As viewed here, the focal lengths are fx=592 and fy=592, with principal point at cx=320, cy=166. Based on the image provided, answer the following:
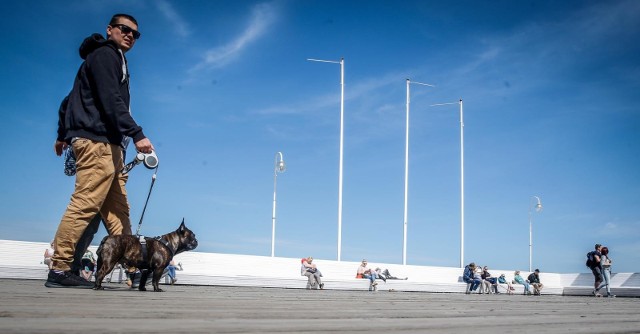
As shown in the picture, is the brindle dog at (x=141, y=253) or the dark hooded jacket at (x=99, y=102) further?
the brindle dog at (x=141, y=253)

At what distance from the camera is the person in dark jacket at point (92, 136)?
5.31m

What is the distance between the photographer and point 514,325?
3105 millimetres

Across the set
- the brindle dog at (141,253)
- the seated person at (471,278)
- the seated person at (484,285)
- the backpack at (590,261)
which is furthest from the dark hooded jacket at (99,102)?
the seated person at (484,285)

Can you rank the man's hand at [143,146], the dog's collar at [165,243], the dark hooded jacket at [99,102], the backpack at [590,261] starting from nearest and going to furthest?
the man's hand at [143,146], the dark hooded jacket at [99,102], the dog's collar at [165,243], the backpack at [590,261]

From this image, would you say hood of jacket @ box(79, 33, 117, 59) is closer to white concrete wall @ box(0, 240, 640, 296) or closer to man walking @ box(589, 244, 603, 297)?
white concrete wall @ box(0, 240, 640, 296)

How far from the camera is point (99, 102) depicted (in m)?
5.48

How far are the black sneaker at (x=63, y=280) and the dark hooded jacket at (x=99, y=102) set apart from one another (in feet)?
4.07

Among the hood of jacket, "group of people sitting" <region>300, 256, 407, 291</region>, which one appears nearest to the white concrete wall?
"group of people sitting" <region>300, 256, 407, 291</region>

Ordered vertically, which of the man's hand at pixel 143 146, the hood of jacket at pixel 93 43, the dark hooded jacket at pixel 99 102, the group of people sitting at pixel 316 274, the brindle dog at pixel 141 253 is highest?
the hood of jacket at pixel 93 43

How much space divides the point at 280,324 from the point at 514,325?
4.34 ft

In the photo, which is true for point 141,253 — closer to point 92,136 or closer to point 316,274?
point 92,136

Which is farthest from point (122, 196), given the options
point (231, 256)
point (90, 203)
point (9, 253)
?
point (231, 256)

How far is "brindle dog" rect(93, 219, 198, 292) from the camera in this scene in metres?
5.67

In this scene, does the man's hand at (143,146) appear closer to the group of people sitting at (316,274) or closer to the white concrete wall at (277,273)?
the white concrete wall at (277,273)
